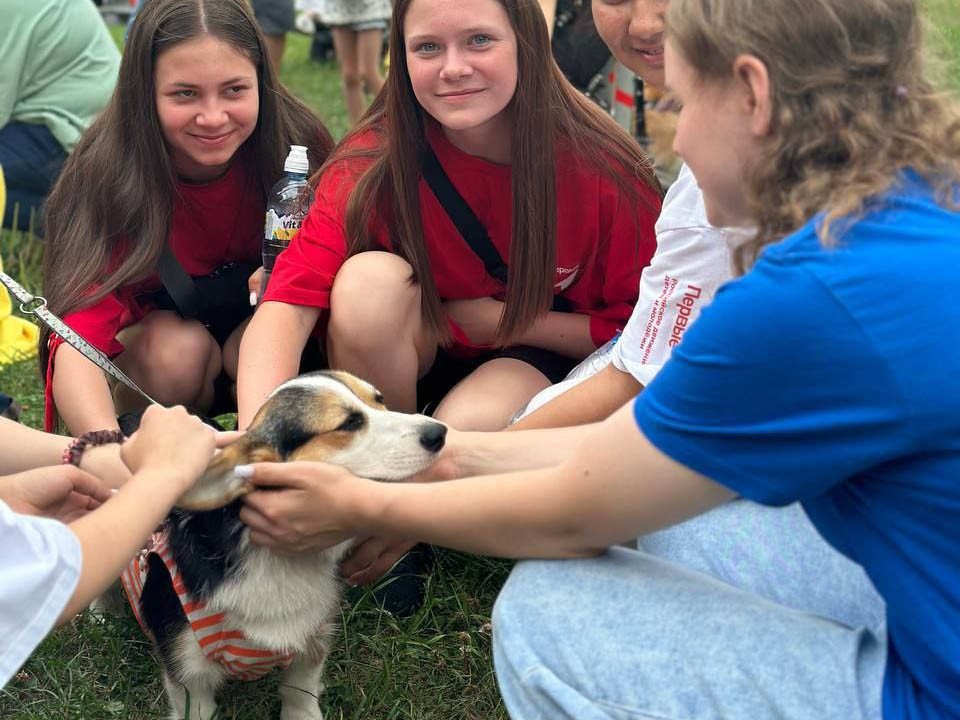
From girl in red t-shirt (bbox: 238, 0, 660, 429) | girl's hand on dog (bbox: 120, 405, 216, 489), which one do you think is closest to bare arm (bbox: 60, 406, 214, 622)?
girl's hand on dog (bbox: 120, 405, 216, 489)

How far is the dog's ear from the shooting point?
1.99 metres

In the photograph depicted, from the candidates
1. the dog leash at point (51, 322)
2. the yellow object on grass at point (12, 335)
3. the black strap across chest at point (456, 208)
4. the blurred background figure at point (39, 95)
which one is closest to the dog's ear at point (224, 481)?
the dog leash at point (51, 322)

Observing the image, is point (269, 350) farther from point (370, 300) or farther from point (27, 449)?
point (27, 449)

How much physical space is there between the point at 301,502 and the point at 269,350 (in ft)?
2.88

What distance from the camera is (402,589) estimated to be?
8.99 ft

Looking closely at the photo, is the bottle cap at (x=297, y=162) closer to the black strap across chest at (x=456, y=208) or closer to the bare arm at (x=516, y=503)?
the black strap across chest at (x=456, y=208)

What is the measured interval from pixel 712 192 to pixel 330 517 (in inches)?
34.0

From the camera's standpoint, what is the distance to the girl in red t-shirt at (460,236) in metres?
2.78

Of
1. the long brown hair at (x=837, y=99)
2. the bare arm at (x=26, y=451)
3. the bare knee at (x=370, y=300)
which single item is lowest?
the bare arm at (x=26, y=451)

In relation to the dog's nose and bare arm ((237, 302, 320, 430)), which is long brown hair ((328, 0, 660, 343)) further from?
the dog's nose

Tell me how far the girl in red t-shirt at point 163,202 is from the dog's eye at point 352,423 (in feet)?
2.87

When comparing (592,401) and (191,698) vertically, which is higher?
(592,401)

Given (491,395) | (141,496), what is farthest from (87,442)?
(491,395)

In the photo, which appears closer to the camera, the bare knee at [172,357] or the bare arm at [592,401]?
the bare arm at [592,401]
